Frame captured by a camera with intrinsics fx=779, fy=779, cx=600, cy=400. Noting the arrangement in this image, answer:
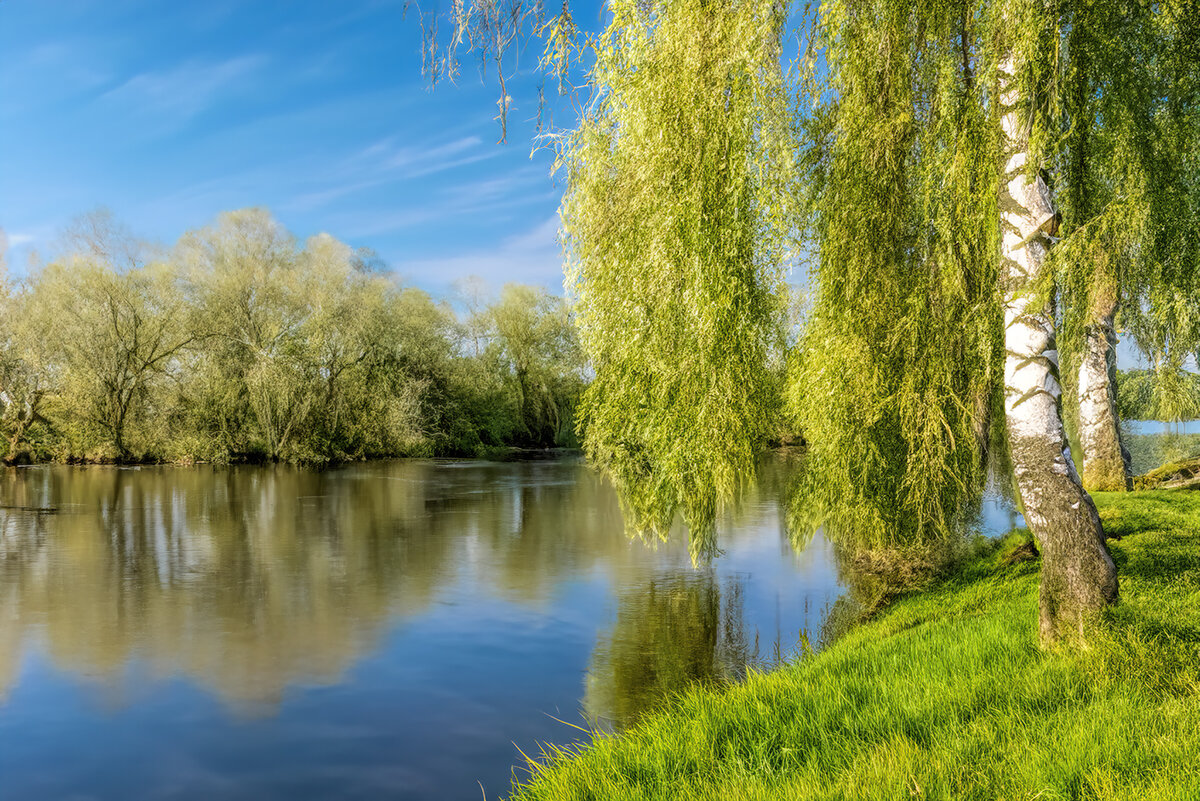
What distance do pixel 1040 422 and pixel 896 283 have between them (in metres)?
2.56

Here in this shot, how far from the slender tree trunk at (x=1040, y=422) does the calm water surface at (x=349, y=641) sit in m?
2.96

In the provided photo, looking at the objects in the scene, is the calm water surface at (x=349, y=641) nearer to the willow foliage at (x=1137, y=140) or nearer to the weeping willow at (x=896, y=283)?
the weeping willow at (x=896, y=283)

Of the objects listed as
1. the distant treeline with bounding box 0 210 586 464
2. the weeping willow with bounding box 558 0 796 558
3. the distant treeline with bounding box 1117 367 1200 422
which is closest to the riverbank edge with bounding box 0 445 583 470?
the distant treeline with bounding box 0 210 586 464

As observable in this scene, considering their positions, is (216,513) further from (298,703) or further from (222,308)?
(222,308)

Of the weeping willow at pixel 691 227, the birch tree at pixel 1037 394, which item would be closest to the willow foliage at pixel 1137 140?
the birch tree at pixel 1037 394

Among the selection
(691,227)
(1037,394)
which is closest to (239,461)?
(691,227)

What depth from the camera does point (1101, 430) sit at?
11.7 meters

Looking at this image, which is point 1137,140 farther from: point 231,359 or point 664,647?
point 231,359

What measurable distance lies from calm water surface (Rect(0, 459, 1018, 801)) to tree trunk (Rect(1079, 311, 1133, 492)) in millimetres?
1928

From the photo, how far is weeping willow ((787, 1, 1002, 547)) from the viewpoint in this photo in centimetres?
595

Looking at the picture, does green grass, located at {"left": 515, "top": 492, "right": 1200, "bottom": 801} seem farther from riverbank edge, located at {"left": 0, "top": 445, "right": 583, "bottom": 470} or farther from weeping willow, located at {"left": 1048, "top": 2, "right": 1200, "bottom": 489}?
riverbank edge, located at {"left": 0, "top": 445, "right": 583, "bottom": 470}

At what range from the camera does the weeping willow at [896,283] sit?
5953 mm

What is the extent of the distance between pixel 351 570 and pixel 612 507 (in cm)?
802

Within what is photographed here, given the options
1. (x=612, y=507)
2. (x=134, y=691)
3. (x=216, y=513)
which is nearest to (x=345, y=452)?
(x=216, y=513)
